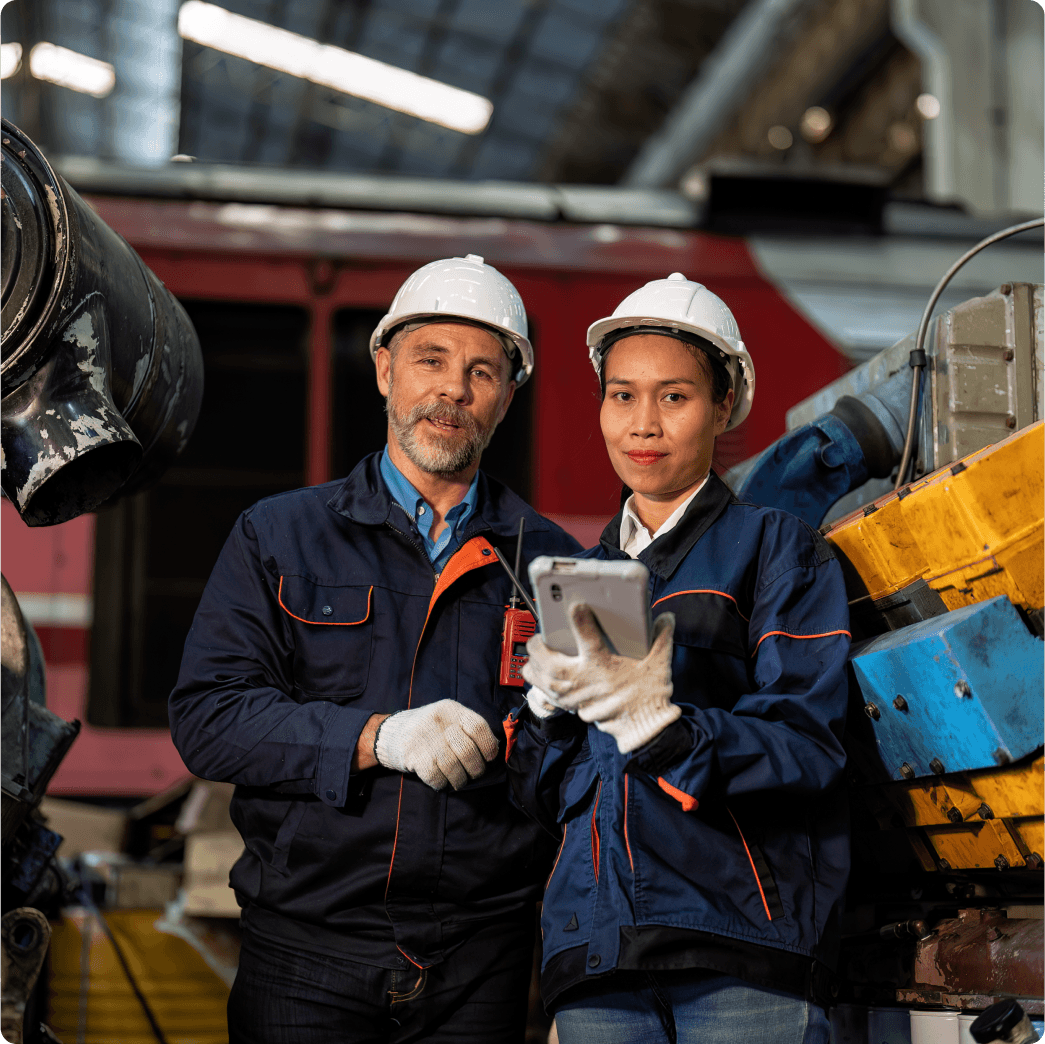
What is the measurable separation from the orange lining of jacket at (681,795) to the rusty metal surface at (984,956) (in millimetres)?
685

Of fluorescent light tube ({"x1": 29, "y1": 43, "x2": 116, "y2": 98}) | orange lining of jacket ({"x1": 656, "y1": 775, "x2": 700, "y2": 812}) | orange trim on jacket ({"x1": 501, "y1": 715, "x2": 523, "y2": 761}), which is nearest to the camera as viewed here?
orange lining of jacket ({"x1": 656, "y1": 775, "x2": 700, "y2": 812})

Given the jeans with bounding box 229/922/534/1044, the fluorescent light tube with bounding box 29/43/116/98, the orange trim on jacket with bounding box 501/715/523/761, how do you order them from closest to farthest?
the orange trim on jacket with bounding box 501/715/523/761, the jeans with bounding box 229/922/534/1044, the fluorescent light tube with bounding box 29/43/116/98

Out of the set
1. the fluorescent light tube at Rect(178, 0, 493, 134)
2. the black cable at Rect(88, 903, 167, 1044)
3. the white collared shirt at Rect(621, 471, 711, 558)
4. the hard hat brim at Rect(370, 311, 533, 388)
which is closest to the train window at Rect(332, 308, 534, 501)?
the black cable at Rect(88, 903, 167, 1044)

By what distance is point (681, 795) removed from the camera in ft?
5.42

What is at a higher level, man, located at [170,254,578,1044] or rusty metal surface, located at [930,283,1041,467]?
rusty metal surface, located at [930,283,1041,467]

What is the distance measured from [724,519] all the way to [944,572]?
36 centimetres

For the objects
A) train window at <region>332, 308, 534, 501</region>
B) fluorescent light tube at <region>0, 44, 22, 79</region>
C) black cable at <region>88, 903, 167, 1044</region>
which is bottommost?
black cable at <region>88, 903, 167, 1044</region>

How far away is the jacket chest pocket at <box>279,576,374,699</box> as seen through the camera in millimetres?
2242

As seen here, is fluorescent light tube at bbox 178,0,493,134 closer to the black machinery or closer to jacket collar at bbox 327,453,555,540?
the black machinery

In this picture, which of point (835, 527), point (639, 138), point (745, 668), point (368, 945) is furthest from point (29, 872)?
point (639, 138)

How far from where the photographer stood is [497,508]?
2490mm

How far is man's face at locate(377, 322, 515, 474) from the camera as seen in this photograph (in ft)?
7.83

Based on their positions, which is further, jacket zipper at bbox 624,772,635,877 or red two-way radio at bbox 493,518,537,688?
red two-way radio at bbox 493,518,537,688

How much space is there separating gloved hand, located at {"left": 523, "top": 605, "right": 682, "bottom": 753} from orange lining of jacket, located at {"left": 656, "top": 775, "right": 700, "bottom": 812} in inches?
2.9
